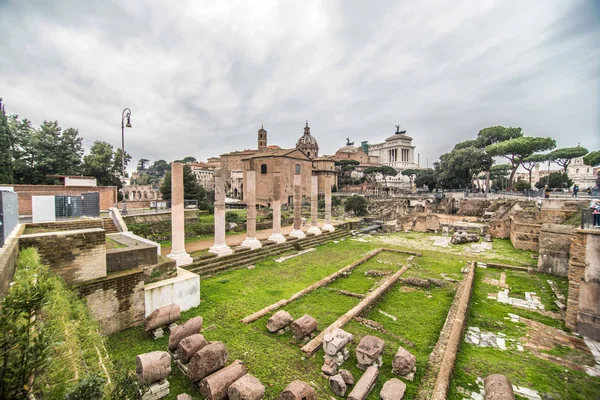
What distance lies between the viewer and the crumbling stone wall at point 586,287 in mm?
6422

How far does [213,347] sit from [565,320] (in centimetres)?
872

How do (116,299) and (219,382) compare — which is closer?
(219,382)

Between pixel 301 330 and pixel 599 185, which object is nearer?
pixel 301 330

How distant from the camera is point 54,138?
22.6m

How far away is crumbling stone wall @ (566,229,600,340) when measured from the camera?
253 inches

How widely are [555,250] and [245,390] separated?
41.4ft

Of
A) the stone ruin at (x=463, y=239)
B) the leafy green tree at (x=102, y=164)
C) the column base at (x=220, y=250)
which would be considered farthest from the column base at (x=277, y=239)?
the leafy green tree at (x=102, y=164)

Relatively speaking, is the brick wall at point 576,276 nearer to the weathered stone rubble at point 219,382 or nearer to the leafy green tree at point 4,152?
the weathered stone rubble at point 219,382

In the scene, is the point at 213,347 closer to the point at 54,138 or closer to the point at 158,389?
the point at 158,389

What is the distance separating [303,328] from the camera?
601 cm

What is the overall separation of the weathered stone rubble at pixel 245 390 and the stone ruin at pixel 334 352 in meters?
1.44

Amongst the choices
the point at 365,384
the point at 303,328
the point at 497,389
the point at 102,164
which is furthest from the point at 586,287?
the point at 102,164

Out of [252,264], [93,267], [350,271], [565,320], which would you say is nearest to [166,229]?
[252,264]

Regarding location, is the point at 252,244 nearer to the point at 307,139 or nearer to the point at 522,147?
the point at 522,147
